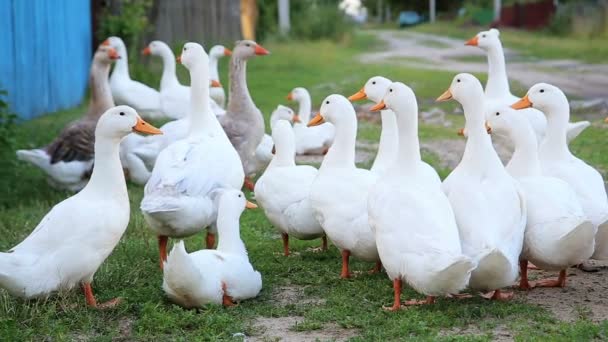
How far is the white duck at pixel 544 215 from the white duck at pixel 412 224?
595 millimetres

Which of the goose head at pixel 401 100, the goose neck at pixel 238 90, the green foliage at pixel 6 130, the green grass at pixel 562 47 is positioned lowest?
the green grass at pixel 562 47

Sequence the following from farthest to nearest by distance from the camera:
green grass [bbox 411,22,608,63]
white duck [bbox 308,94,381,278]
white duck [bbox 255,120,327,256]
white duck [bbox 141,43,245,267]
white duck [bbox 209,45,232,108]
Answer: green grass [bbox 411,22,608,63] → white duck [bbox 209,45,232,108] → white duck [bbox 255,120,327,256] → white duck [bbox 141,43,245,267] → white duck [bbox 308,94,381,278]

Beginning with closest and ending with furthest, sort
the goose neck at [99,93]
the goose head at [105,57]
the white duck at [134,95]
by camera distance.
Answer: the goose neck at [99,93], the goose head at [105,57], the white duck at [134,95]

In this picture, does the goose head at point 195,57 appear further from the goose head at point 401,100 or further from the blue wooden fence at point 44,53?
the blue wooden fence at point 44,53

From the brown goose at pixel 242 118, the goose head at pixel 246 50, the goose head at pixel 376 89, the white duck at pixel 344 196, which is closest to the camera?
the white duck at pixel 344 196

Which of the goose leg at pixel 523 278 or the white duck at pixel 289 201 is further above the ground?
the white duck at pixel 289 201

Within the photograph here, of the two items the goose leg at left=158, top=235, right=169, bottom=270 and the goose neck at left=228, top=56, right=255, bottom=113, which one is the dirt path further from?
the goose leg at left=158, top=235, right=169, bottom=270

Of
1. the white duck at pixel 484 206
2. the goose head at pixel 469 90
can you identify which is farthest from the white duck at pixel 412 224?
the goose head at pixel 469 90

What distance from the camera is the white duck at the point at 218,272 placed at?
207 inches

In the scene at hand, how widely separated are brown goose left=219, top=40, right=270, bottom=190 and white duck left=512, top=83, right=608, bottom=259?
124 inches

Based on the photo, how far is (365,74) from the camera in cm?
1981

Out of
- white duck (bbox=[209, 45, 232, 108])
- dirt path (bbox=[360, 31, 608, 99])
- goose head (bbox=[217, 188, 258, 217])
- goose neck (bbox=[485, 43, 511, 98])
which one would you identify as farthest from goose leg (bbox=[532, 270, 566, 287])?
dirt path (bbox=[360, 31, 608, 99])

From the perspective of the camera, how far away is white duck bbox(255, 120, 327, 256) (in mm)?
6816

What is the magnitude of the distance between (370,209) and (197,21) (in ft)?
58.4
